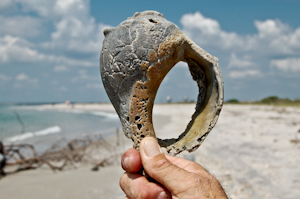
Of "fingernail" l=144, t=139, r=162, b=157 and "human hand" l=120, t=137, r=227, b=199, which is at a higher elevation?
"fingernail" l=144, t=139, r=162, b=157

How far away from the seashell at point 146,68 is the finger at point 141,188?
0.84ft

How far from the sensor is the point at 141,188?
1760 mm

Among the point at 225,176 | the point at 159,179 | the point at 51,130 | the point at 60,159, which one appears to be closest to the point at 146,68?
the point at 159,179

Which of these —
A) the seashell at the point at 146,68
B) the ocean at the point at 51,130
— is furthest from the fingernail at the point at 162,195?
the ocean at the point at 51,130

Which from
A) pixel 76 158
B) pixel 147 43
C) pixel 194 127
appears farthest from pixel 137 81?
pixel 76 158

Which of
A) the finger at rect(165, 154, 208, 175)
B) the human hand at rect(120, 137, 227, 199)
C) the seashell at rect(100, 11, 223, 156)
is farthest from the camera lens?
the finger at rect(165, 154, 208, 175)

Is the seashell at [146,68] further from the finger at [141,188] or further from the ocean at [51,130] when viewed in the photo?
the ocean at [51,130]

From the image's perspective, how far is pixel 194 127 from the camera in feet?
6.83

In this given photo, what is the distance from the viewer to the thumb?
1641 millimetres

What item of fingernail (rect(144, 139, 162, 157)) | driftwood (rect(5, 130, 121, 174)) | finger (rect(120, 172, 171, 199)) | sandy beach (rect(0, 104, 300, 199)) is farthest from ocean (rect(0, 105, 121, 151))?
fingernail (rect(144, 139, 162, 157))

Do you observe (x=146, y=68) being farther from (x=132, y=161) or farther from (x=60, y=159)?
(x=60, y=159)

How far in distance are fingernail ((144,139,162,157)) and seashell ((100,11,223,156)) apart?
5.7 inches

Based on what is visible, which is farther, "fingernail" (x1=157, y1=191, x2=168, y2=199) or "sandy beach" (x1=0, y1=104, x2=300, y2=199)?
"sandy beach" (x1=0, y1=104, x2=300, y2=199)

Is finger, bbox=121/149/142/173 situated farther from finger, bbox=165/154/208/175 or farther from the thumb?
finger, bbox=165/154/208/175
